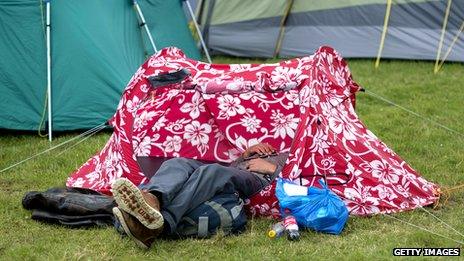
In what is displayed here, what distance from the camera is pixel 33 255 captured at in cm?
395

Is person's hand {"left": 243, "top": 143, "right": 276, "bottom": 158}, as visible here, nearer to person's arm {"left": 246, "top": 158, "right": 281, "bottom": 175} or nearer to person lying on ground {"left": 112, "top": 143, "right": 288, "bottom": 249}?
person lying on ground {"left": 112, "top": 143, "right": 288, "bottom": 249}

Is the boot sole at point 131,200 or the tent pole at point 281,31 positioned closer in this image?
the boot sole at point 131,200

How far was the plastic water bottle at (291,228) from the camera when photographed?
4.09m

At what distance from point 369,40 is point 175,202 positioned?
610 centimetres

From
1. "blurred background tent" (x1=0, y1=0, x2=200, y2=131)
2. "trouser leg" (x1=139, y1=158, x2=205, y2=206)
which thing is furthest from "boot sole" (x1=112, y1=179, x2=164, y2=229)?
"blurred background tent" (x1=0, y1=0, x2=200, y2=131)

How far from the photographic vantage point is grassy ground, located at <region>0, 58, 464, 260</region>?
156 inches

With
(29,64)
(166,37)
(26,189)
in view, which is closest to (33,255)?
(26,189)

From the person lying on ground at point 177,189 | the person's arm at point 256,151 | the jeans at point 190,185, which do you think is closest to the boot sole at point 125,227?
the person lying on ground at point 177,189

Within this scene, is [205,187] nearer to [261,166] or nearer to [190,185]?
[190,185]

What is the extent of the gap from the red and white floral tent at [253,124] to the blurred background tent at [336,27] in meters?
4.27

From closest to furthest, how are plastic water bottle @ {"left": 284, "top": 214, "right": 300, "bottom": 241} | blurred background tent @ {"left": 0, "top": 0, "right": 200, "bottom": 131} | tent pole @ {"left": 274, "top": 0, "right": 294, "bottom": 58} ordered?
1. plastic water bottle @ {"left": 284, "top": 214, "right": 300, "bottom": 241}
2. blurred background tent @ {"left": 0, "top": 0, "right": 200, "bottom": 131}
3. tent pole @ {"left": 274, "top": 0, "right": 294, "bottom": 58}

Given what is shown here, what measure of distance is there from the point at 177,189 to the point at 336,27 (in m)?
6.12

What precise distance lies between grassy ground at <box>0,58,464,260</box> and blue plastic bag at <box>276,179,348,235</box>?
0.21 ft

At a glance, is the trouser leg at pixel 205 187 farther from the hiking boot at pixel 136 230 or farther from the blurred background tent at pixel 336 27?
the blurred background tent at pixel 336 27
